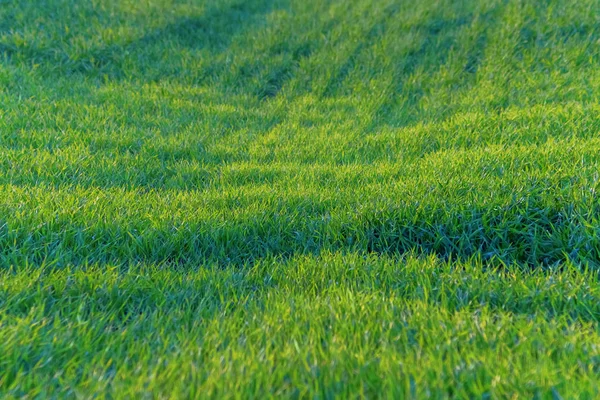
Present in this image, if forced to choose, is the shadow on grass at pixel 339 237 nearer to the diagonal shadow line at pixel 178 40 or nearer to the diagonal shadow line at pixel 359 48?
the diagonal shadow line at pixel 359 48

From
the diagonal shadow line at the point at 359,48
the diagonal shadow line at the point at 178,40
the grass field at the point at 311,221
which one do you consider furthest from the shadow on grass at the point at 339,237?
the diagonal shadow line at the point at 178,40

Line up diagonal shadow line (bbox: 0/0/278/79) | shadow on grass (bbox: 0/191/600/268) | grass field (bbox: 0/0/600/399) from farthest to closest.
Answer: diagonal shadow line (bbox: 0/0/278/79), shadow on grass (bbox: 0/191/600/268), grass field (bbox: 0/0/600/399)

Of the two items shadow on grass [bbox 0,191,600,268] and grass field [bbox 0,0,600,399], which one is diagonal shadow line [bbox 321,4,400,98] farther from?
shadow on grass [bbox 0,191,600,268]

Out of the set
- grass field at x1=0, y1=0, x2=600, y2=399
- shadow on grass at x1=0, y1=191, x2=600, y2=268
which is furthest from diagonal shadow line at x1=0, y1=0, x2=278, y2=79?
shadow on grass at x1=0, y1=191, x2=600, y2=268

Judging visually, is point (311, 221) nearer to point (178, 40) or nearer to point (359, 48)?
point (359, 48)

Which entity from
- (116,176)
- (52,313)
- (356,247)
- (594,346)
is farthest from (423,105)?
(52,313)

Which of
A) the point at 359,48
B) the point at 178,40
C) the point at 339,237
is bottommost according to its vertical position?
the point at 339,237

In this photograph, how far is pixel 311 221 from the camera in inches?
97.2

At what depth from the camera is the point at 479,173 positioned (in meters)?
2.72

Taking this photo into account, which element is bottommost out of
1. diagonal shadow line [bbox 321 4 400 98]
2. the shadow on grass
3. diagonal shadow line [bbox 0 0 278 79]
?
the shadow on grass

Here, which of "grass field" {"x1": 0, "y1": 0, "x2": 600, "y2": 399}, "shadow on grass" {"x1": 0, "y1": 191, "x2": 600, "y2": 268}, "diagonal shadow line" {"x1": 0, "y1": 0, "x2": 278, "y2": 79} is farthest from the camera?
"diagonal shadow line" {"x1": 0, "y1": 0, "x2": 278, "y2": 79}

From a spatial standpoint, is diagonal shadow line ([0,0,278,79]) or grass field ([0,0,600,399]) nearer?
grass field ([0,0,600,399])

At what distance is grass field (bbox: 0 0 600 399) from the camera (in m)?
1.46

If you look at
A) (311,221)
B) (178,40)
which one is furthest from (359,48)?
(311,221)
